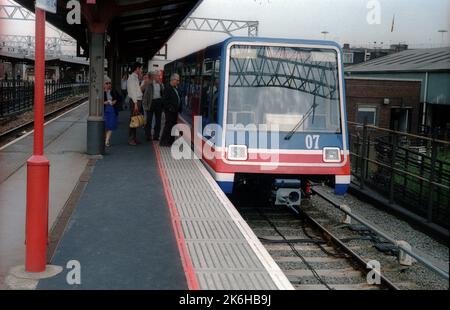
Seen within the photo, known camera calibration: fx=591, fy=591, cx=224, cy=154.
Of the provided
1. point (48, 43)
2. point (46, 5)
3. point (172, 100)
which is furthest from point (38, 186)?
point (48, 43)

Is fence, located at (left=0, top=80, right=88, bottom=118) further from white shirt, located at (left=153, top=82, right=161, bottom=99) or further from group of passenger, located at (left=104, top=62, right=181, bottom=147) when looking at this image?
white shirt, located at (left=153, top=82, right=161, bottom=99)

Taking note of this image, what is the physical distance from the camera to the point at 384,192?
436 inches

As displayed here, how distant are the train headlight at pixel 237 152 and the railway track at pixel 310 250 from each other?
1157 mm

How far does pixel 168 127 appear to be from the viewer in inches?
507

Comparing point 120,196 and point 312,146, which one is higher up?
point 312,146

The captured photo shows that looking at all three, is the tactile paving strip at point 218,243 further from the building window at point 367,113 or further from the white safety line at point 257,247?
the building window at point 367,113

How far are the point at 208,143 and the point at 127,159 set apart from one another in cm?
239

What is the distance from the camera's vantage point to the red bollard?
5.13 m

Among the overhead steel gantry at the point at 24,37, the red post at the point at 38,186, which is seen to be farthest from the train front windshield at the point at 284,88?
the red post at the point at 38,186

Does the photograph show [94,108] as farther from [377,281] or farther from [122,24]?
[122,24]

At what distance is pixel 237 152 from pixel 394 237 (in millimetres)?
2512

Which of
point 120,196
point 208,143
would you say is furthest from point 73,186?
point 208,143

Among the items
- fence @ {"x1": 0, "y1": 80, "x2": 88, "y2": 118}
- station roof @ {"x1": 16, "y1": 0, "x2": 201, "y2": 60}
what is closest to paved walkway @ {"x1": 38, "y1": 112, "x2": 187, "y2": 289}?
station roof @ {"x1": 16, "y1": 0, "x2": 201, "y2": 60}
